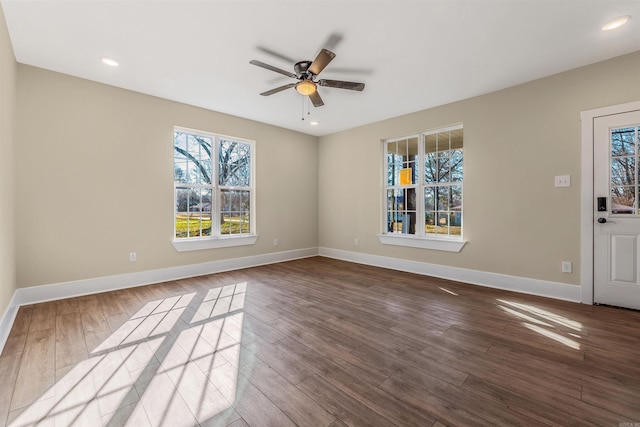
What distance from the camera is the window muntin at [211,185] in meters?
4.32

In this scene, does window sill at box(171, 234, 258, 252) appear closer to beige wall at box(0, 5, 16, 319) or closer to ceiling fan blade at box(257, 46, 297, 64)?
beige wall at box(0, 5, 16, 319)

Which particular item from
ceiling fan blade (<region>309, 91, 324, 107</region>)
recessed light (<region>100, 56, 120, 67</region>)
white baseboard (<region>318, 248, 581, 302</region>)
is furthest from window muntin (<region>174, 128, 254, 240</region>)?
white baseboard (<region>318, 248, 581, 302</region>)

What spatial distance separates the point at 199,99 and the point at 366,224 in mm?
3628

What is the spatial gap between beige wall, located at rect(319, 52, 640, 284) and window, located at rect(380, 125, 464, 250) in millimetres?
199

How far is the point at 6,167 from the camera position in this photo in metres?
2.49

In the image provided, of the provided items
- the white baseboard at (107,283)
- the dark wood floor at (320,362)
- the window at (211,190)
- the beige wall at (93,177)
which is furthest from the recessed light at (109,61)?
the dark wood floor at (320,362)

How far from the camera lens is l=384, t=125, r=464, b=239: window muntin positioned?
4285 millimetres

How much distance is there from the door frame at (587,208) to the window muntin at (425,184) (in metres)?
1.37

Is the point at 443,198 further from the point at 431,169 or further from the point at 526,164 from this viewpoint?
the point at 526,164

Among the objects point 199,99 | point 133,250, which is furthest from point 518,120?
point 133,250

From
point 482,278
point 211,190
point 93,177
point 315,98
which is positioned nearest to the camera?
point 315,98

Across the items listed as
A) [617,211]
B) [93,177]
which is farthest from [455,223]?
[93,177]

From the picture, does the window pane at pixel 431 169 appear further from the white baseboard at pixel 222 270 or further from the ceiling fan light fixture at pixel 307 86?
Answer: the ceiling fan light fixture at pixel 307 86

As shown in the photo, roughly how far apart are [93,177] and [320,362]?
3.67 metres
